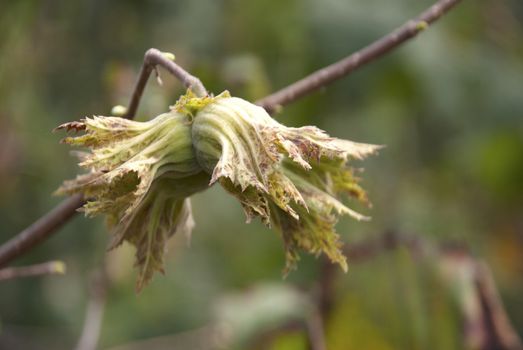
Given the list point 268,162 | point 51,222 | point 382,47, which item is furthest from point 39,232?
point 382,47

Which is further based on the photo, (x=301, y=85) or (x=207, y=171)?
(x=301, y=85)

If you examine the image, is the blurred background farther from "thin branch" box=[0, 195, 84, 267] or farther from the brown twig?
"thin branch" box=[0, 195, 84, 267]

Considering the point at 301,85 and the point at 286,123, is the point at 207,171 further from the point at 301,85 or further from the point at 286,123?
the point at 286,123

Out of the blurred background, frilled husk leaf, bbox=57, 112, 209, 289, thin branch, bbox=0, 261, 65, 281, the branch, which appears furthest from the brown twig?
frilled husk leaf, bbox=57, 112, 209, 289

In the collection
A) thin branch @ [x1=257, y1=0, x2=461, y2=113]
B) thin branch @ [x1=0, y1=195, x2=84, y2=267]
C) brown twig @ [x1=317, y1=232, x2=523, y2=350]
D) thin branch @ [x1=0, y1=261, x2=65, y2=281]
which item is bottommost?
brown twig @ [x1=317, y1=232, x2=523, y2=350]

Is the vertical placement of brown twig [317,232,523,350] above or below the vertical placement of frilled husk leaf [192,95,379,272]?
below

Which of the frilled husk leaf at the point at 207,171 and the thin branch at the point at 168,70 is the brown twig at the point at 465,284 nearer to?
the frilled husk leaf at the point at 207,171

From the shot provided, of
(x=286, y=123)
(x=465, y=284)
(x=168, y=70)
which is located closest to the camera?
(x=168, y=70)

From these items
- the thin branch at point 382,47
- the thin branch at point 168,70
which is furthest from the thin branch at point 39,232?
the thin branch at point 382,47
